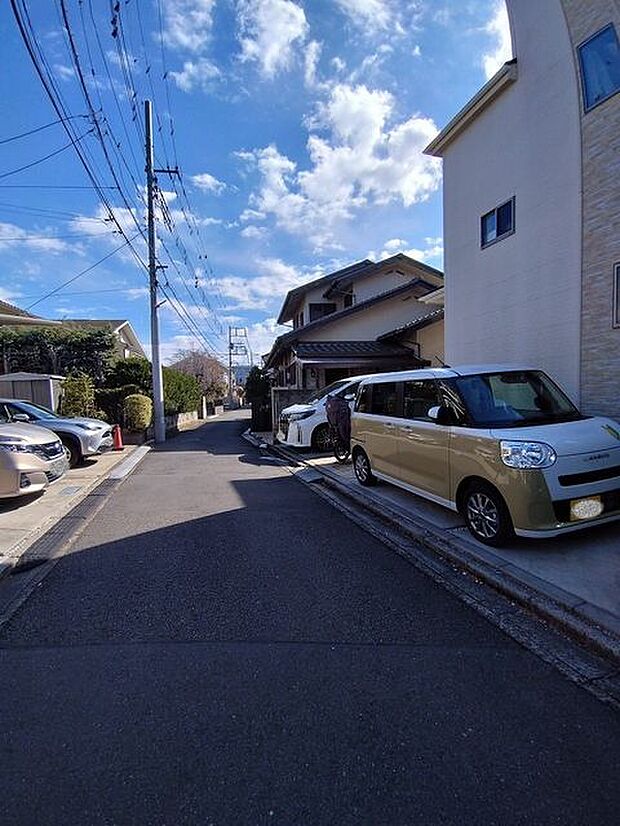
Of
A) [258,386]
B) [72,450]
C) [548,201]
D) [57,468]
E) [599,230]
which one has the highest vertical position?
[548,201]

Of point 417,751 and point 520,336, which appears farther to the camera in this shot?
point 520,336

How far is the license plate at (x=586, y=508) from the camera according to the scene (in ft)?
13.6

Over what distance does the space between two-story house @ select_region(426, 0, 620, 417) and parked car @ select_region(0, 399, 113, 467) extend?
807 centimetres

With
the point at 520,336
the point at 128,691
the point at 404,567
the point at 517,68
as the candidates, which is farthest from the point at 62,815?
the point at 517,68

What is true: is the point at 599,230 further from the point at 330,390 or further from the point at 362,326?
the point at 362,326

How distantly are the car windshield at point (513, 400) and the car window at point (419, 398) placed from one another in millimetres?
346

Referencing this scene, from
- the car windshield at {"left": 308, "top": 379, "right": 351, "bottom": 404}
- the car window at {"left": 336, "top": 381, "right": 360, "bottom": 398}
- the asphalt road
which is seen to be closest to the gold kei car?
the asphalt road

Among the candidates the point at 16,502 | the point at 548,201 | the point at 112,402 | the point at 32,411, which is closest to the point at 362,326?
the point at 112,402

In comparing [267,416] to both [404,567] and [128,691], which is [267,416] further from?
[128,691]

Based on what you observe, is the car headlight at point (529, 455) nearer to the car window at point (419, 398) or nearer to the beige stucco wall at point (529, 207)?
the car window at point (419, 398)

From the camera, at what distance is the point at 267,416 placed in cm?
2053

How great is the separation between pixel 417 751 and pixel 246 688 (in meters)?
0.95

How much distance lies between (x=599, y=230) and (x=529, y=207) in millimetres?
1619

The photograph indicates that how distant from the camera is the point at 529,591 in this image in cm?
357
